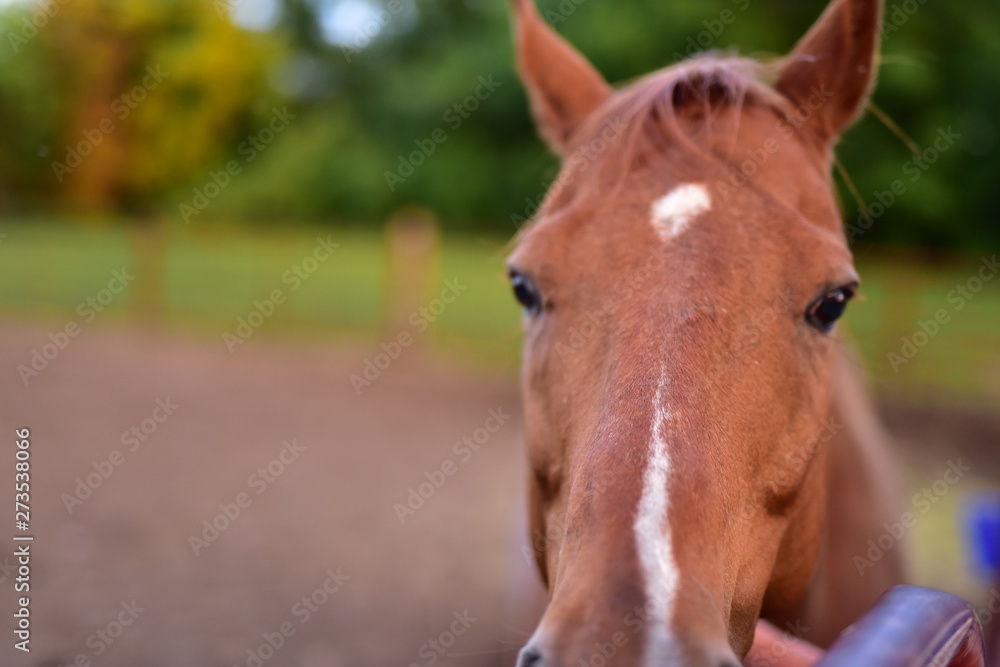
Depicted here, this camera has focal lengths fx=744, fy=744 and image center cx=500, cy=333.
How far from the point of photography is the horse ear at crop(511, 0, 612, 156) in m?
2.51

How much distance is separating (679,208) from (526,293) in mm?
443

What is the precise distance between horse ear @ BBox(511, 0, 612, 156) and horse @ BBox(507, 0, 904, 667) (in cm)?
31

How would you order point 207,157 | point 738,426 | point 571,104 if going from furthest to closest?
point 207,157, point 571,104, point 738,426

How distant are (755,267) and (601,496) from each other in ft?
2.09

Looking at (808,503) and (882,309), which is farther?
(882,309)

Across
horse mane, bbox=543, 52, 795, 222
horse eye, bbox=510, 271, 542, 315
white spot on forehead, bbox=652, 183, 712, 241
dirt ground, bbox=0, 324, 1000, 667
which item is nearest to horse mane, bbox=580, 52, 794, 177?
horse mane, bbox=543, 52, 795, 222

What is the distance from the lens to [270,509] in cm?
629

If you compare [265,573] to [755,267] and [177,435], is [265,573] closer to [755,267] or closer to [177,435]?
[177,435]

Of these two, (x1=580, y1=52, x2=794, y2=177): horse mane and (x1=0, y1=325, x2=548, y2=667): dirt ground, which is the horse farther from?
(x1=0, y1=325, x2=548, y2=667): dirt ground

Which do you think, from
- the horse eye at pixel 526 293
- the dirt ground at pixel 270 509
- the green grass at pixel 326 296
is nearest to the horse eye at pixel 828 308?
the horse eye at pixel 526 293

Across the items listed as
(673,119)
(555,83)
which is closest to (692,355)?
(673,119)

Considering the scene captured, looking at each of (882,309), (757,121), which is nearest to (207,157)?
(882,309)

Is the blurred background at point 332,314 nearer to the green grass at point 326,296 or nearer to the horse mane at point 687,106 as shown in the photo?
the green grass at point 326,296

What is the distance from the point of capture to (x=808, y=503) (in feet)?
5.85
